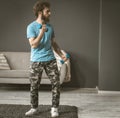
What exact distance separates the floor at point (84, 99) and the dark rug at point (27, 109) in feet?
0.43

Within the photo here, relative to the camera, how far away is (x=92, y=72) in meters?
6.25

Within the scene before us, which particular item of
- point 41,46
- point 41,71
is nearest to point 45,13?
point 41,46

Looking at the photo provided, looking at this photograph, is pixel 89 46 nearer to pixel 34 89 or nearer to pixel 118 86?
pixel 118 86

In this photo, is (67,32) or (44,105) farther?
(67,32)

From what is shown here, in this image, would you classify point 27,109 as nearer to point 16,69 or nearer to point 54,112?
point 54,112

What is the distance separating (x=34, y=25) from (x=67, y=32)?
8.30 feet

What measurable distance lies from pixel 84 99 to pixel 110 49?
113 cm

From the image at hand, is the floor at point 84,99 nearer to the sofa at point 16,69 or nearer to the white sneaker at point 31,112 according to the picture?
the sofa at point 16,69

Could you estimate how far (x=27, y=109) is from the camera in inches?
169

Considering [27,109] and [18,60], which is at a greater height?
[18,60]

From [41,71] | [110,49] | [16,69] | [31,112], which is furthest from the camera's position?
[16,69]

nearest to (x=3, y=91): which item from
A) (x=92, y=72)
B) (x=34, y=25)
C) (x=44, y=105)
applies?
(x=44, y=105)

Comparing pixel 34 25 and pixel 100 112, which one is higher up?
pixel 34 25

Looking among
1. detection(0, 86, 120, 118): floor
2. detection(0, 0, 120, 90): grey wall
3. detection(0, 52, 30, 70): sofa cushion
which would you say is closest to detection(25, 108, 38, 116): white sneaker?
detection(0, 86, 120, 118): floor
